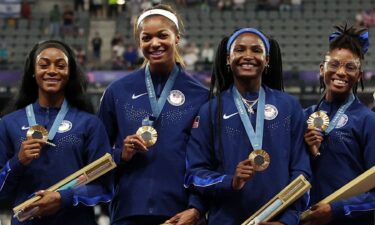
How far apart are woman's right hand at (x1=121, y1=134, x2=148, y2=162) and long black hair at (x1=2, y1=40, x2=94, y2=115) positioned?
13.4 inches

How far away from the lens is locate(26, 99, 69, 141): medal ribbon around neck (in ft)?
16.2

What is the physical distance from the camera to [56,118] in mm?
5027

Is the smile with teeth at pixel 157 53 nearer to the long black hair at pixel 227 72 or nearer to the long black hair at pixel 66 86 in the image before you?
the long black hair at pixel 227 72

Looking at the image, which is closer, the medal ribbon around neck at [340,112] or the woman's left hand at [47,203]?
the woman's left hand at [47,203]

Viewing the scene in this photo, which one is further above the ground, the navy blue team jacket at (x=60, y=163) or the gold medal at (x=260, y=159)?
the gold medal at (x=260, y=159)

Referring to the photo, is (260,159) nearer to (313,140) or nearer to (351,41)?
(313,140)

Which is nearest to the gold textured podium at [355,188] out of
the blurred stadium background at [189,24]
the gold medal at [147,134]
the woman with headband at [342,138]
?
the woman with headband at [342,138]

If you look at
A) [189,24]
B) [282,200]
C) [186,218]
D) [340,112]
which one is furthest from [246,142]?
[189,24]

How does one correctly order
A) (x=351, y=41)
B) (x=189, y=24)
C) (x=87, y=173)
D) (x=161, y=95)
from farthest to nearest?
(x=189, y=24), (x=351, y=41), (x=161, y=95), (x=87, y=173)

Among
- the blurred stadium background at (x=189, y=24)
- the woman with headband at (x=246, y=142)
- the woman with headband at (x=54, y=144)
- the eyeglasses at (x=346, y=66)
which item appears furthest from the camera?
the blurred stadium background at (x=189, y=24)

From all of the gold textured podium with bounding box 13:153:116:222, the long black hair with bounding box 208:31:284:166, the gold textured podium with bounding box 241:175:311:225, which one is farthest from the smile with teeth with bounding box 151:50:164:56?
the gold textured podium with bounding box 241:175:311:225

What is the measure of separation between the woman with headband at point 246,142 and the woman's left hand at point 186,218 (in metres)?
0.07

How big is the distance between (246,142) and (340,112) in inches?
27.7

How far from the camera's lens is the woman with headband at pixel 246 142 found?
4.74m
